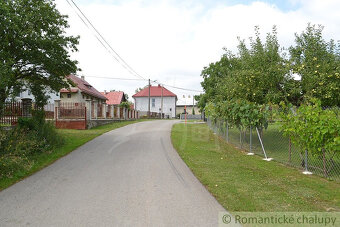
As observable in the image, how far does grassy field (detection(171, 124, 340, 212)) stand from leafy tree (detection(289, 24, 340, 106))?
186 inches

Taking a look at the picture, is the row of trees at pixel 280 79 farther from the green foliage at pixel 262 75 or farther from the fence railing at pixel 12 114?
the fence railing at pixel 12 114

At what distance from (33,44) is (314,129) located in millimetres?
10309

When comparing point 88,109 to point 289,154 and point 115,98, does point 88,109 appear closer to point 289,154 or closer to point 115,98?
point 289,154

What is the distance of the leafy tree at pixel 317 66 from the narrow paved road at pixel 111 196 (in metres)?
7.16

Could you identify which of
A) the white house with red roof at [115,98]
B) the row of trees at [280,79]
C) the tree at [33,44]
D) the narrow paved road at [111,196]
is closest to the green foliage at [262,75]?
the row of trees at [280,79]

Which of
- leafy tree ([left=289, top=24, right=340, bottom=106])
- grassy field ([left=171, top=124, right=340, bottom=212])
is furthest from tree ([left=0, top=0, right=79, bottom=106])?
leafy tree ([left=289, top=24, right=340, bottom=106])

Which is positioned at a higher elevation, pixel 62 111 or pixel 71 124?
pixel 62 111

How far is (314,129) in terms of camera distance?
20.7 feet

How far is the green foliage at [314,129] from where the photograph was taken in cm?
596

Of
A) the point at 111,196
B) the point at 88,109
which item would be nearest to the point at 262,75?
the point at 111,196

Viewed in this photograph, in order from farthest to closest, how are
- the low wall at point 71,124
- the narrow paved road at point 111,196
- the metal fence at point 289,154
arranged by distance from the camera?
the low wall at point 71,124 → the metal fence at point 289,154 → the narrow paved road at point 111,196

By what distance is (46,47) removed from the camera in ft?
34.8

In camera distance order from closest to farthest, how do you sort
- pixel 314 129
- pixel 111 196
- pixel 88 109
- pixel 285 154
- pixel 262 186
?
pixel 111 196 < pixel 262 186 < pixel 314 129 < pixel 285 154 < pixel 88 109

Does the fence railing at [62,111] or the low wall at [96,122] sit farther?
the low wall at [96,122]
